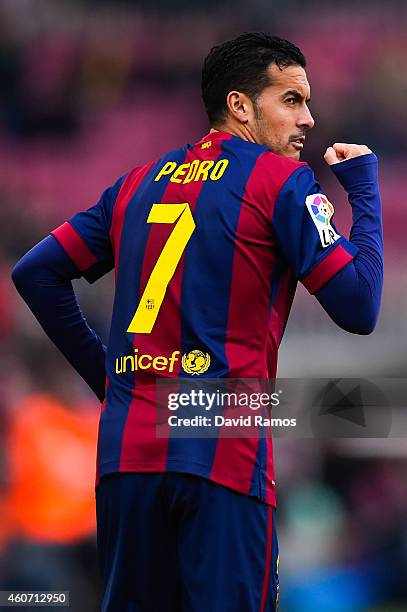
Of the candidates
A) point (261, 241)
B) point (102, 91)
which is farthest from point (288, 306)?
point (102, 91)

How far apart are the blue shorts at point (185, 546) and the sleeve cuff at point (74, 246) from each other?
526 millimetres

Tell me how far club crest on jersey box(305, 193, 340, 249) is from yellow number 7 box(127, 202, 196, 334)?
24 centimetres

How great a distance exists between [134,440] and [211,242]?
425 mm

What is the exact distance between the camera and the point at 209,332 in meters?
2.16

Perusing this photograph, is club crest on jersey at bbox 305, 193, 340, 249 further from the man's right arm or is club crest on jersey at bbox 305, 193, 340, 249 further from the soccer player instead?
the man's right arm

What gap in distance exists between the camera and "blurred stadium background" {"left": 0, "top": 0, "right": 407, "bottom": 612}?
474 cm

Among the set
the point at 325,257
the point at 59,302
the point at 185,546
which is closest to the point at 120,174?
the point at 59,302

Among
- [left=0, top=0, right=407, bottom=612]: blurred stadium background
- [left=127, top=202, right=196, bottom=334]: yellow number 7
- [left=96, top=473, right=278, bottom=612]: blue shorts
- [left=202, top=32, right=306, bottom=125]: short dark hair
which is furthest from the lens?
[left=0, top=0, right=407, bottom=612]: blurred stadium background

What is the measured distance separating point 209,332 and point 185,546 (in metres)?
0.42

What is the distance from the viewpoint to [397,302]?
16.1 feet

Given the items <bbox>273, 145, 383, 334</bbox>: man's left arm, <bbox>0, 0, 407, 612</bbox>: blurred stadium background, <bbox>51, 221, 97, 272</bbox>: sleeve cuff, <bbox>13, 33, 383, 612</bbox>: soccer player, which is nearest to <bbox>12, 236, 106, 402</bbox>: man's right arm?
<bbox>51, 221, 97, 272</bbox>: sleeve cuff

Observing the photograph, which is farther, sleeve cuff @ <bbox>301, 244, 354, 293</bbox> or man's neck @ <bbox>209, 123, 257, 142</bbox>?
man's neck @ <bbox>209, 123, 257, 142</bbox>

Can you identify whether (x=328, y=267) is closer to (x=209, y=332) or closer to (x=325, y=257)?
(x=325, y=257)

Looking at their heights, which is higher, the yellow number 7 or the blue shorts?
the yellow number 7
